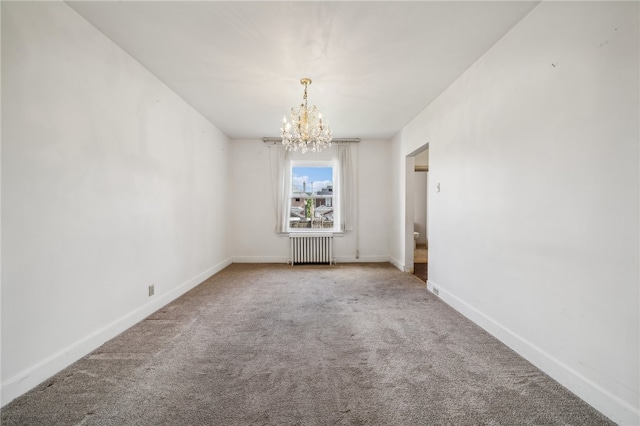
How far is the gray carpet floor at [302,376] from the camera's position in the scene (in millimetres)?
1506

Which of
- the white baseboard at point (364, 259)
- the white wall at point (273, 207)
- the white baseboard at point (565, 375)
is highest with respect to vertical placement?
the white wall at point (273, 207)

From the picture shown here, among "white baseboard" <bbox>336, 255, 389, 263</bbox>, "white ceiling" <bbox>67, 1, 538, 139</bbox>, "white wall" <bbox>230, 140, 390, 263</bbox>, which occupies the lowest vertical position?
"white baseboard" <bbox>336, 255, 389, 263</bbox>

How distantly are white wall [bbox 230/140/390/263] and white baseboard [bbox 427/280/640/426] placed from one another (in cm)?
328

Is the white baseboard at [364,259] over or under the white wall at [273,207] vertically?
under

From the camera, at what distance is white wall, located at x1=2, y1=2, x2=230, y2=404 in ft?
5.43

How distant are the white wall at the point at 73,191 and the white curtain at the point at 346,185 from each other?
135 inches

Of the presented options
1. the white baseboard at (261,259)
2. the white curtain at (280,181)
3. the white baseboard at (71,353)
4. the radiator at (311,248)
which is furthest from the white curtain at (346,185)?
the white baseboard at (71,353)

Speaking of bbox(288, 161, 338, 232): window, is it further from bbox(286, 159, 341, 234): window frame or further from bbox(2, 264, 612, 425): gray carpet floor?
bbox(2, 264, 612, 425): gray carpet floor

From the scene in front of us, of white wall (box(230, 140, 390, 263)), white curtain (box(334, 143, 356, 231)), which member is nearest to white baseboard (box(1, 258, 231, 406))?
white wall (box(230, 140, 390, 263))

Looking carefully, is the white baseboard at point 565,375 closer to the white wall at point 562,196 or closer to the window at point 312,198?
the white wall at point 562,196

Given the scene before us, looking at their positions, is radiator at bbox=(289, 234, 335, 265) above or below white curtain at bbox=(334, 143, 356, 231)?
below

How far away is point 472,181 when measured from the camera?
9.34 ft

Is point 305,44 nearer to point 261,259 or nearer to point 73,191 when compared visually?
point 73,191

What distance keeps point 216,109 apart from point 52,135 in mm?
2482
